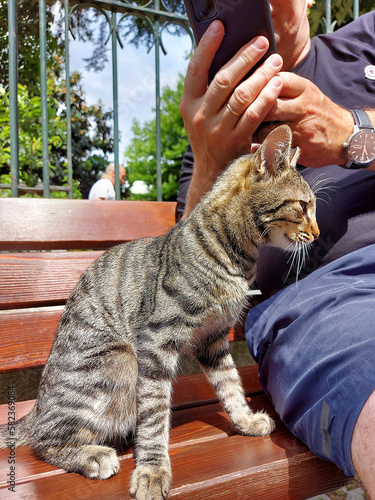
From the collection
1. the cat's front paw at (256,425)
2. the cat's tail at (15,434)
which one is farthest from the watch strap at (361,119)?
the cat's tail at (15,434)

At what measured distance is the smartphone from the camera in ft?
4.22

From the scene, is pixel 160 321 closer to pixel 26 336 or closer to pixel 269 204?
pixel 269 204

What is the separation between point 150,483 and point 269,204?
0.90 metres

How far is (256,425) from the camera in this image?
4.67ft

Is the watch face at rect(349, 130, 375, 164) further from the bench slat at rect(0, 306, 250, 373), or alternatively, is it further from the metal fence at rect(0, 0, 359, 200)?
the bench slat at rect(0, 306, 250, 373)

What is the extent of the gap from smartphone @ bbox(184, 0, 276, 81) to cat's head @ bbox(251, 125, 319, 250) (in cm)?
31

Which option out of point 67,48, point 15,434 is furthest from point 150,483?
point 67,48

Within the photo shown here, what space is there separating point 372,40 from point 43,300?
1.92 m

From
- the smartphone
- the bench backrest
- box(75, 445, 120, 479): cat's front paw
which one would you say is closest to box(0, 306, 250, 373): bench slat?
the bench backrest

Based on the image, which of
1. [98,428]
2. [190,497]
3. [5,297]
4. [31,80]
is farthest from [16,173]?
[31,80]

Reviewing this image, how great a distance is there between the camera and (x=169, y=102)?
234 inches

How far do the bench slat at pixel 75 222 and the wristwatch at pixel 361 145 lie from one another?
928mm

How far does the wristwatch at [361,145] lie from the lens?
149cm

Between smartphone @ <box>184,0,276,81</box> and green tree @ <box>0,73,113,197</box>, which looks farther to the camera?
green tree @ <box>0,73,113,197</box>
